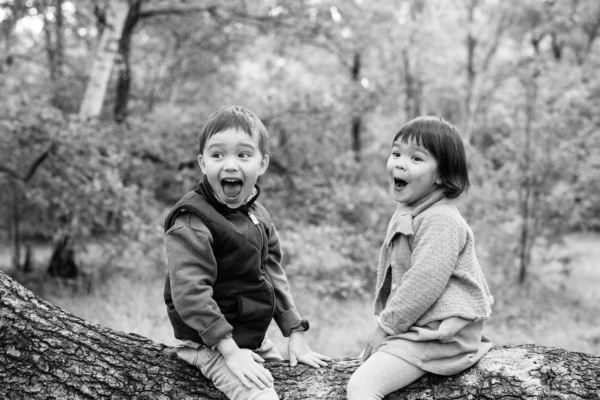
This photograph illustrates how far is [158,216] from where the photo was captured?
711 centimetres

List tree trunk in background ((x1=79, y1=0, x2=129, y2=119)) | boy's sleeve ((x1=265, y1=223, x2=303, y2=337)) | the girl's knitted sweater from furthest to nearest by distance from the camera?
tree trunk in background ((x1=79, y1=0, x2=129, y2=119)) < boy's sleeve ((x1=265, y1=223, x2=303, y2=337)) < the girl's knitted sweater

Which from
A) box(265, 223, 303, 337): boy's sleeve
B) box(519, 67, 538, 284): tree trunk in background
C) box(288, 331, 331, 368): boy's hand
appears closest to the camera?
box(288, 331, 331, 368): boy's hand

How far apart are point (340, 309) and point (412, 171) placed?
500 cm

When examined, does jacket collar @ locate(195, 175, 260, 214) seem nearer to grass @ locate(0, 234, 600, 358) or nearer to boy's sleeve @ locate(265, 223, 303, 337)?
boy's sleeve @ locate(265, 223, 303, 337)

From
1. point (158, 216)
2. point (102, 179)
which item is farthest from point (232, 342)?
point (158, 216)

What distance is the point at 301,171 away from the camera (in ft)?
25.8

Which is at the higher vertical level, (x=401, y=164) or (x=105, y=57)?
(x=105, y=57)

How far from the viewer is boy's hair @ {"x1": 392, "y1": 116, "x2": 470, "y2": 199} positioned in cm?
226

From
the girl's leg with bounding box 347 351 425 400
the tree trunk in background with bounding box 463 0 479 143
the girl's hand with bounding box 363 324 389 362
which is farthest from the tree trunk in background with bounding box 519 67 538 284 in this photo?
the girl's leg with bounding box 347 351 425 400

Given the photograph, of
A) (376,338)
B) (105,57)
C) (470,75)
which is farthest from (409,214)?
(470,75)

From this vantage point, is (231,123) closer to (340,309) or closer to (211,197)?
(211,197)

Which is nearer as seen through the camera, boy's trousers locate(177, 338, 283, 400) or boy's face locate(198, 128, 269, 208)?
boy's trousers locate(177, 338, 283, 400)

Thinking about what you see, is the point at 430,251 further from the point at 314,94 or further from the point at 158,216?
the point at 314,94

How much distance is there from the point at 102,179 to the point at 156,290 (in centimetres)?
147
